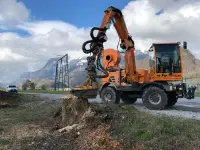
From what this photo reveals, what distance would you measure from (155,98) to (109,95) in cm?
315

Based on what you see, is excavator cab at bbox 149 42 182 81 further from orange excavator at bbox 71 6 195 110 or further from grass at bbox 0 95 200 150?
grass at bbox 0 95 200 150

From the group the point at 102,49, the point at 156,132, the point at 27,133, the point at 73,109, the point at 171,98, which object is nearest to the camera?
the point at 156,132

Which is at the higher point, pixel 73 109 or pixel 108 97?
pixel 108 97

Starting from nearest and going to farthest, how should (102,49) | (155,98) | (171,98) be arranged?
(102,49)
(155,98)
(171,98)

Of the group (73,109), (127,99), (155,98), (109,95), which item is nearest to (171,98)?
(155,98)

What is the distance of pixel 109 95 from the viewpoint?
64.4 ft

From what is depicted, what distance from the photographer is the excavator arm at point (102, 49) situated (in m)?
15.0

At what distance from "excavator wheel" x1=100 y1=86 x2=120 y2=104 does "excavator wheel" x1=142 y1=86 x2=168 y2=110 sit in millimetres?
2060

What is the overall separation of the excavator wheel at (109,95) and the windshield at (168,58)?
3.09 meters

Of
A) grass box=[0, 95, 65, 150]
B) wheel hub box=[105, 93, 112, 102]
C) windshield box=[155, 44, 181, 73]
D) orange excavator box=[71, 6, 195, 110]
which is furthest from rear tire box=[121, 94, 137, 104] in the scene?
grass box=[0, 95, 65, 150]

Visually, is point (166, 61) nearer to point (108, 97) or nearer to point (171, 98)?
point (171, 98)

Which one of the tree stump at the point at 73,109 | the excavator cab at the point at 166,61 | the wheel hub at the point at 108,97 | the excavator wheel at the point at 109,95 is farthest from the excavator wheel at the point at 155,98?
the tree stump at the point at 73,109

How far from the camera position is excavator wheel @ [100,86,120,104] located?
63.5 feet

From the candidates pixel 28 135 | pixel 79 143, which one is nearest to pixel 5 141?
pixel 28 135
